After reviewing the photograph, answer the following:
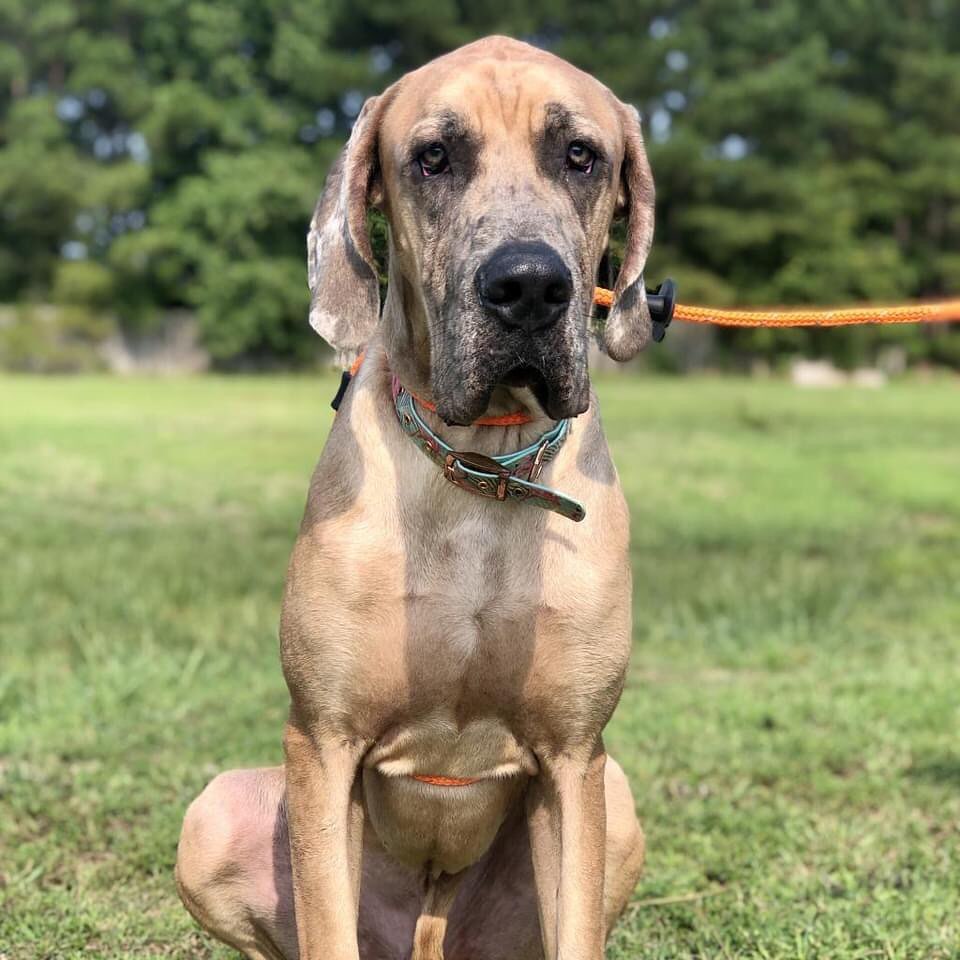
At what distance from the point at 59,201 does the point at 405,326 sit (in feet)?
116

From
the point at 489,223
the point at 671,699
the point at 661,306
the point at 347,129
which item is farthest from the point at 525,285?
the point at 347,129

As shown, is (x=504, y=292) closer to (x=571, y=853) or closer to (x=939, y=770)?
(x=571, y=853)

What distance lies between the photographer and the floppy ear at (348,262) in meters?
2.58

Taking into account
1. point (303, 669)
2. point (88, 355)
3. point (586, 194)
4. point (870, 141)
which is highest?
point (870, 141)

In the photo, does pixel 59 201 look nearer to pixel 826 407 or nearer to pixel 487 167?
pixel 826 407

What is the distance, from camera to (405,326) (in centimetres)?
266

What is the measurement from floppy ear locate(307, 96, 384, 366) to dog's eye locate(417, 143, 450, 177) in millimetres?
173

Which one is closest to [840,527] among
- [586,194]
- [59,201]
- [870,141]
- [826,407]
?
[586,194]

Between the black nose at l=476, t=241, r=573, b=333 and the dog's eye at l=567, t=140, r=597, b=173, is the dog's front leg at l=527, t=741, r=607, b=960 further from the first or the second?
the dog's eye at l=567, t=140, r=597, b=173

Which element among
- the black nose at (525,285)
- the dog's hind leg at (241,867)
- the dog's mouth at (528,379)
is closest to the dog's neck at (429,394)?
the dog's mouth at (528,379)

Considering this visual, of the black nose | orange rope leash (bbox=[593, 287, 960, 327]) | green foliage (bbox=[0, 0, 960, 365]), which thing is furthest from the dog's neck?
green foliage (bbox=[0, 0, 960, 365])

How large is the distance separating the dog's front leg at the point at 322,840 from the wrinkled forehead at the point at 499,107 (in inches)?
49.3

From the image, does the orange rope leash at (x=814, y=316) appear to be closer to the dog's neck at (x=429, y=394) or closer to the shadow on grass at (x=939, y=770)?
the dog's neck at (x=429, y=394)

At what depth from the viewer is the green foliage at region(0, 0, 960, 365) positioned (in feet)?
113
